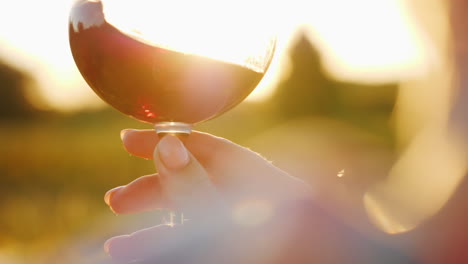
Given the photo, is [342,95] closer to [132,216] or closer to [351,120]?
[351,120]

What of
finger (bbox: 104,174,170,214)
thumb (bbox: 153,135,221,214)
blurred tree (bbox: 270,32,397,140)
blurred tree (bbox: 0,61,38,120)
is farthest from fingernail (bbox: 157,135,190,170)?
blurred tree (bbox: 270,32,397,140)

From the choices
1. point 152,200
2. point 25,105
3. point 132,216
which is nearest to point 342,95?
point 25,105

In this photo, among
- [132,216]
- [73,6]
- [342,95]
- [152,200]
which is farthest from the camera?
[342,95]

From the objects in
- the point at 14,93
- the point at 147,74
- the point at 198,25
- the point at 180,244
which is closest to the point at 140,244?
the point at 180,244

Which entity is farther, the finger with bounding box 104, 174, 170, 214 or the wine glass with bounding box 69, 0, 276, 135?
the finger with bounding box 104, 174, 170, 214

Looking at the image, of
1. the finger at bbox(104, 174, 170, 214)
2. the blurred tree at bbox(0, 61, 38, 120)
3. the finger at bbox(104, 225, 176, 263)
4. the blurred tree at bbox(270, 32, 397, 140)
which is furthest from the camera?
the blurred tree at bbox(270, 32, 397, 140)

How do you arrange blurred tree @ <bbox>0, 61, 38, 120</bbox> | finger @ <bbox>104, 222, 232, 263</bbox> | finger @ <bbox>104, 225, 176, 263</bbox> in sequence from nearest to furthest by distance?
finger @ <bbox>104, 222, 232, 263</bbox> → finger @ <bbox>104, 225, 176, 263</bbox> → blurred tree @ <bbox>0, 61, 38, 120</bbox>

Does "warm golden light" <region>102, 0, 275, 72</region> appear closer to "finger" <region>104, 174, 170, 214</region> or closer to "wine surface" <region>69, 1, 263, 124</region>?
"wine surface" <region>69, 1, 263, 124</region>
